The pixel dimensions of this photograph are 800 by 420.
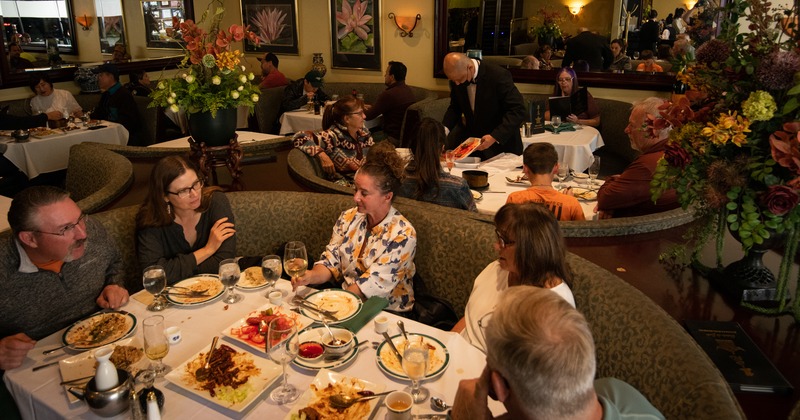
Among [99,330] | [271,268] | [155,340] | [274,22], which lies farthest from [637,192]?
[274,22]

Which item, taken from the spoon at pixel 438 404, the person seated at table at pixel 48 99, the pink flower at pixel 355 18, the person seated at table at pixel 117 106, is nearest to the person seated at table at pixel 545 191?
the spoon at pixel 438 404

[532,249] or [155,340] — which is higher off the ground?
[532,249]

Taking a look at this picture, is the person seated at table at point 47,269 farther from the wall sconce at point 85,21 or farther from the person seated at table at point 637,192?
the wall sconce at point 85,21

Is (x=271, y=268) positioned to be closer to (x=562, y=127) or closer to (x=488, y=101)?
(x=488, y=101)

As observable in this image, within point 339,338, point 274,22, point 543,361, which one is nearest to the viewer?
point 543,361

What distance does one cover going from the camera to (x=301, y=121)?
6715 millimetres

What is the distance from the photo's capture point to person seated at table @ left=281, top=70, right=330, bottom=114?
7.03 m

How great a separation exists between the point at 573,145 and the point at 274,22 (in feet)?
19.1

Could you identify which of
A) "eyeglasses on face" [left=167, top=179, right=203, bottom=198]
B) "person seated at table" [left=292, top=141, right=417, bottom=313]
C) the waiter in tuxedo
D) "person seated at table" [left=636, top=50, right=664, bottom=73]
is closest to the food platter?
"person seated at table" [left=292, top=141, right=417, bottom=313]

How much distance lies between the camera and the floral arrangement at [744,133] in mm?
1636

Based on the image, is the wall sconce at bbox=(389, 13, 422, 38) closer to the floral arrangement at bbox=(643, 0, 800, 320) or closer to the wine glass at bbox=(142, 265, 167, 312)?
the floral arrangement at bbox=(643, 0, 800, 320)

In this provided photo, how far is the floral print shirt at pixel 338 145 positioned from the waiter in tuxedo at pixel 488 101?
1.03 m

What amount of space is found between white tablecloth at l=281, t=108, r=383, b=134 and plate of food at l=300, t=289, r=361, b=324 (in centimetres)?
449

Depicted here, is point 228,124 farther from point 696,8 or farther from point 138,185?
point 696,8
